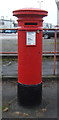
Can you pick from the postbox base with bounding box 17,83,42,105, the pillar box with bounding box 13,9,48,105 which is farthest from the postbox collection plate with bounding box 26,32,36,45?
the postbox base with bounding box 17,83,42,105

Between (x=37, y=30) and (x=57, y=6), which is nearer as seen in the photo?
(x=37, y=30)

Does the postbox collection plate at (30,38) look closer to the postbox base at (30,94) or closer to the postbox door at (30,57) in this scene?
the postbox door at (30,57)

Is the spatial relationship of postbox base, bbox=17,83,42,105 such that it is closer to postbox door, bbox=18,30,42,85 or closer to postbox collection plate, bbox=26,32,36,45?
postbox door, bbox=18,30,42,85

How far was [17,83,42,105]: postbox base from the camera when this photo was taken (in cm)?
460

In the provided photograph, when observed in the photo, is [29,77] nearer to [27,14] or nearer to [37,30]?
[37,30]

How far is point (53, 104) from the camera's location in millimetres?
4836

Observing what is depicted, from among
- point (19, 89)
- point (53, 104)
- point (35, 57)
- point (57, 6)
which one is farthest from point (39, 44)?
point (57, 6)

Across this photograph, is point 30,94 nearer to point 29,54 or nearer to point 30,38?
point 29,54

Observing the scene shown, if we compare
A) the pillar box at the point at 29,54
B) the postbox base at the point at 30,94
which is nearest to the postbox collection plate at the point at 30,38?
the pillar box at the point at 29,54

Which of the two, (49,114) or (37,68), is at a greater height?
(37,68)

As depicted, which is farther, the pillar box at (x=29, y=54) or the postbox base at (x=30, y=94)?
the postbox base at (x=30, y=94)

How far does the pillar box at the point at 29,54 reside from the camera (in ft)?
14.4

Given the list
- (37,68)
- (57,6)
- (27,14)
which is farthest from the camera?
(57,6)

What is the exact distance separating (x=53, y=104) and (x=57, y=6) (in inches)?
1100
